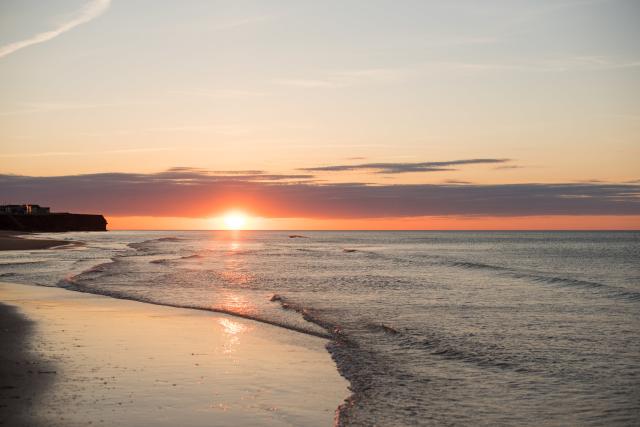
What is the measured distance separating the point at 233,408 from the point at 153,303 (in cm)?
1659

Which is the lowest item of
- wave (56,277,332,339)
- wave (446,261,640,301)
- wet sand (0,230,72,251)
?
wet sand (0,230,72,251)

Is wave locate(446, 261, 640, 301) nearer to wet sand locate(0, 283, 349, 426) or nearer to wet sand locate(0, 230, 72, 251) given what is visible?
wet sand locate(0, 283, 349, 426)

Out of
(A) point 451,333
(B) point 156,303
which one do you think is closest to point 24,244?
(B) point 156,303

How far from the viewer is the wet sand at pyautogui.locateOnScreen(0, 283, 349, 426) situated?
34.4 ft

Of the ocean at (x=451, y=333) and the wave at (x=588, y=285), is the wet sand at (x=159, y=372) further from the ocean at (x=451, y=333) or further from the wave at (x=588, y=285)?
the wave at (x=588, y=285)

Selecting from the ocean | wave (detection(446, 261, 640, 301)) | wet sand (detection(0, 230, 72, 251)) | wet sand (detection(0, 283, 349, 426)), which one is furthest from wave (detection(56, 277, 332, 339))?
wet sand (detection(0, 230, 72, 251))

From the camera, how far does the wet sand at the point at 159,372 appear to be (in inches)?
412

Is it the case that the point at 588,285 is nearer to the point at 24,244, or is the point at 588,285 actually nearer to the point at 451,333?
the point at 451,333

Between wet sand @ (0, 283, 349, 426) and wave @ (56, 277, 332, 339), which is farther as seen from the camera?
wave @ (56, 277, 332, 339)

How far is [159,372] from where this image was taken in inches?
527

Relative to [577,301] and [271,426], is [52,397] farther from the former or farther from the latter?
[577,301]

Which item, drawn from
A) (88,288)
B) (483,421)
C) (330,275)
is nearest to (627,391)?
(483,421)

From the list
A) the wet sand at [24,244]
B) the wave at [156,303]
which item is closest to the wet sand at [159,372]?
the wave at [156,303]

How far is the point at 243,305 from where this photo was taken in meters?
26.8
